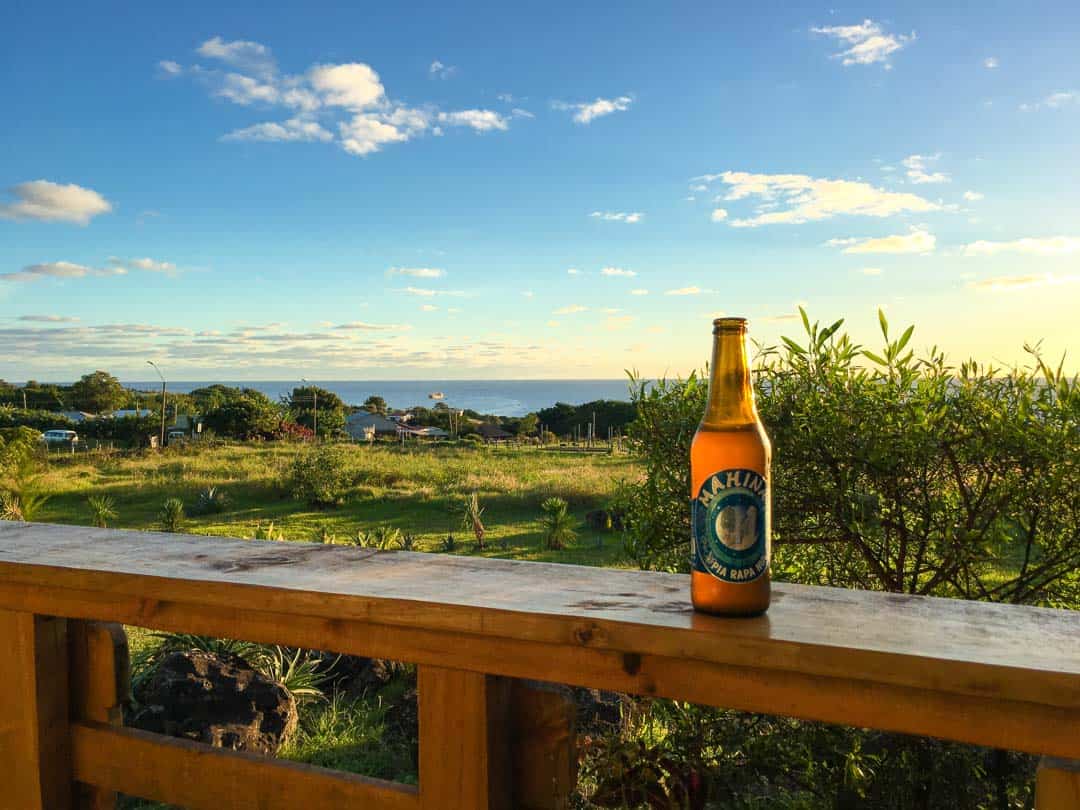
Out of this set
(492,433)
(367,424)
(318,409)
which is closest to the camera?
(492,433)

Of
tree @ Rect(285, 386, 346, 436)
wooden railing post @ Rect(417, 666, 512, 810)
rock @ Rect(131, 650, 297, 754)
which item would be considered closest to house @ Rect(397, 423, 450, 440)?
tree @ Rect(285, 386, 346, 436)

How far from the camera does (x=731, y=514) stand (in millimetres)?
934

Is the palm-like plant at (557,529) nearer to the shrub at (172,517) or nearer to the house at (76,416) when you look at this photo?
the shrub at (172,517)

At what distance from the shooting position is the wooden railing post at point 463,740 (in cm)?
98

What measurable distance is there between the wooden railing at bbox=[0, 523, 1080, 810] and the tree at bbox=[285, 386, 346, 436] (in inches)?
1375

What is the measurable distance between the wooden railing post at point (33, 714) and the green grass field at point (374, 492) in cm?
745

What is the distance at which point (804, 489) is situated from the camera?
2.63 m

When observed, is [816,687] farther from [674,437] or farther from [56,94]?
[56,94]

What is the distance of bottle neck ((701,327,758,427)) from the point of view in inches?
39.6

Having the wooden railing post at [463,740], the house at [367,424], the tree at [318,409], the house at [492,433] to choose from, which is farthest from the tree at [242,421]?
the wooden railing post at [463,740]

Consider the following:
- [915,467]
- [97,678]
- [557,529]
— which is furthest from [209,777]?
[557,529]

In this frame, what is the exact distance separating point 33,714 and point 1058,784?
1461 mm

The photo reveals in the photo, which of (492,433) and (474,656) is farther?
(492,433)

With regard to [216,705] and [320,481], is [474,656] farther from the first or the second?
[320,481]
